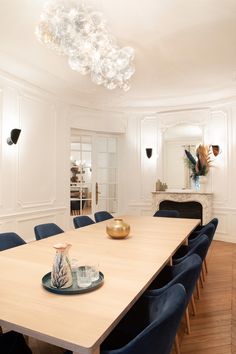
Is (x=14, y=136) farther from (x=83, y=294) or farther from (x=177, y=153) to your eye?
(x=177, y=153)

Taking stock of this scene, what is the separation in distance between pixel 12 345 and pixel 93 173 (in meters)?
4.62

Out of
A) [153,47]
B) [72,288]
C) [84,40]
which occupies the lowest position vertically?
[72,288]

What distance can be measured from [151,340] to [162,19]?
9.37 feet

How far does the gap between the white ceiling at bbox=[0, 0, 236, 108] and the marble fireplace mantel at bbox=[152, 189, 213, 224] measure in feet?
6.52

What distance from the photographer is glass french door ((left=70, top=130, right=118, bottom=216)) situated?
18.6ft

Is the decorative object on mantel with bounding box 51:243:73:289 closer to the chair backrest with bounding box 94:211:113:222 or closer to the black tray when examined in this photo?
the black tray

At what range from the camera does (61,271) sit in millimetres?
1359

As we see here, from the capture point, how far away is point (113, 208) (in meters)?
6.22

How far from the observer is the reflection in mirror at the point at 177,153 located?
5.91m

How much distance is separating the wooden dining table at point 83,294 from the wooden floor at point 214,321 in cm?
72

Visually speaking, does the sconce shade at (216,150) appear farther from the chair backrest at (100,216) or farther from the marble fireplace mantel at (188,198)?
the chair backrest at (100,216)

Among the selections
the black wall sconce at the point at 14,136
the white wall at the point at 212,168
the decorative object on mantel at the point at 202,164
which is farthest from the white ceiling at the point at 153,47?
the decorative object on mantel at the point at 202,164

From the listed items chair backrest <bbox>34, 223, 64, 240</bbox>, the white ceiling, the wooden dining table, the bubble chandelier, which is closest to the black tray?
the wooden dining table

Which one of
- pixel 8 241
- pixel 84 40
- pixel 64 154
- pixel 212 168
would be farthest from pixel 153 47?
pixel 212 168
